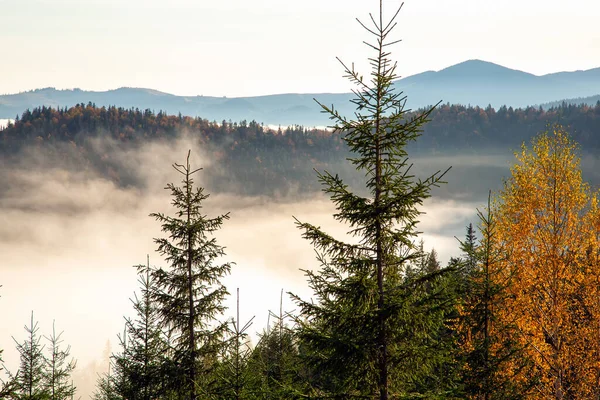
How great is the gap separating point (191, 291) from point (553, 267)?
1164 centimetres

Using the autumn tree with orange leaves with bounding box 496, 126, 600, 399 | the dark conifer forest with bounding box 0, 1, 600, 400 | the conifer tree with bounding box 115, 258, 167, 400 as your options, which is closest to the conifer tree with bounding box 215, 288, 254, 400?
the dark conifer forest with bounding box 0, 1, 600, 400

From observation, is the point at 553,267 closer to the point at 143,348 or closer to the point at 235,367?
the point at 235,367

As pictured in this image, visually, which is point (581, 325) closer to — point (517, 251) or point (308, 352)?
point (517, 251)

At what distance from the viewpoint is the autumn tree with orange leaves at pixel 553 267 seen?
16000 mm

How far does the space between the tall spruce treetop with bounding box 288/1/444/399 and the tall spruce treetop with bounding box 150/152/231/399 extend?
20.7 feet

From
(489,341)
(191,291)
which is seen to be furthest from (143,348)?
(489,341)

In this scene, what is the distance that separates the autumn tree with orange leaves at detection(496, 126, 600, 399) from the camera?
52.5 feet

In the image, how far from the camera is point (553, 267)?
54.7ft

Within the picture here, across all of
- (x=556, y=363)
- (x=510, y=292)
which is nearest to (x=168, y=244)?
(x=510, y=292)

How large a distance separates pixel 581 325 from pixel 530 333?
2.52 metres

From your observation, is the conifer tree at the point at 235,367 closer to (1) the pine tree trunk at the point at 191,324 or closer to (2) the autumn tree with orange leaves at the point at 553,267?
(1) the pine tree trunk at the point at 191,324

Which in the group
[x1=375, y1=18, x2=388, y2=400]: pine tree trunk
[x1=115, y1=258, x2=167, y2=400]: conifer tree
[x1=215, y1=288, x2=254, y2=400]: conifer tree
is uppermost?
[x1=375, y1=18, x2=388, y2=400]: pine tree trunk

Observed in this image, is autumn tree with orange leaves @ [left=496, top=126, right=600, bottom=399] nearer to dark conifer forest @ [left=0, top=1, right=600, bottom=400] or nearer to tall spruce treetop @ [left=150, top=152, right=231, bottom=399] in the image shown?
dark conifer forest @ [left=0, top=1, right=600, bottom=400]

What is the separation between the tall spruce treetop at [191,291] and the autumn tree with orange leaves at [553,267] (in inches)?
345
